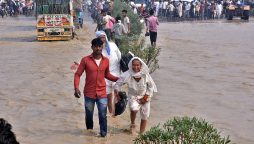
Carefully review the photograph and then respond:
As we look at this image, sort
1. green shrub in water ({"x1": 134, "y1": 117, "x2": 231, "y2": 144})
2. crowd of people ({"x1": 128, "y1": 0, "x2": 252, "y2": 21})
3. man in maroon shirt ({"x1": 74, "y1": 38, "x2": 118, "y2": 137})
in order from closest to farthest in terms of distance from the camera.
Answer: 1. green shrub in water ({"x1": 134, "y1": 117, "x2": 231, "y2": 144})
2. man in maroon shirt ({"x1": 74, "y1": 38, "x2": 118, "y2": 137})
3. crowd of people ({"x1": 128, "y1": 0, "x2": 252, "y2": 21})

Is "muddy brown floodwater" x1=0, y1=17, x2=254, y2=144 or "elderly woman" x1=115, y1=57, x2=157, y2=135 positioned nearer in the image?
"elderly woman" x1=115, y1=57, x2=157, y2=135

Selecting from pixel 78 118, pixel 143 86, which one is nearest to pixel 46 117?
pixel 78 118

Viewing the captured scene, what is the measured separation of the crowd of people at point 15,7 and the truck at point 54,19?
75.3 feet

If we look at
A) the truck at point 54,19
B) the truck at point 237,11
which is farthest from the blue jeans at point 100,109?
the truck at point 237,11

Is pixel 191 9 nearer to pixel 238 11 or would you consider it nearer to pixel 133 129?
pixel 238 11

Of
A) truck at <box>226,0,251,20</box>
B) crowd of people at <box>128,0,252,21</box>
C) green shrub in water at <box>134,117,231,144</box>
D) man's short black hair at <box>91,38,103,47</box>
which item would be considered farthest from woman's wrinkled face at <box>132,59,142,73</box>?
truck at <box>226,0,251,20</box>

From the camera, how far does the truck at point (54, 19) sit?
22.2 metres

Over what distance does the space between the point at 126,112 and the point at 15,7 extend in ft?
122

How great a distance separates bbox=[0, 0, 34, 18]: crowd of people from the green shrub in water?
41149mm

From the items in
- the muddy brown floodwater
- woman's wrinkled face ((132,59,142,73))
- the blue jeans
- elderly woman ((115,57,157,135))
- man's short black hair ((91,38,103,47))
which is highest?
man's short black hair ((91,38,103,47))

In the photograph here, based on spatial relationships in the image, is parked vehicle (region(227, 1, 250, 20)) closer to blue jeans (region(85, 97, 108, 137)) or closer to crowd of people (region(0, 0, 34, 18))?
crowd of people (region(0, 0, 34, 18))

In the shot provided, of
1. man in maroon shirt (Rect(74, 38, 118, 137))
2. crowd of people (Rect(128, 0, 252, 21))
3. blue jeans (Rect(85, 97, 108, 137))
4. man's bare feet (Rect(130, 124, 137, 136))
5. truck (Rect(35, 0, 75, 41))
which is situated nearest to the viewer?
man in maroon shirt (Rect(74, 38, 118, 137))

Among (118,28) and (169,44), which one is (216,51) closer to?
(169,44)

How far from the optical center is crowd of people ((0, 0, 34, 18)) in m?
45.0
